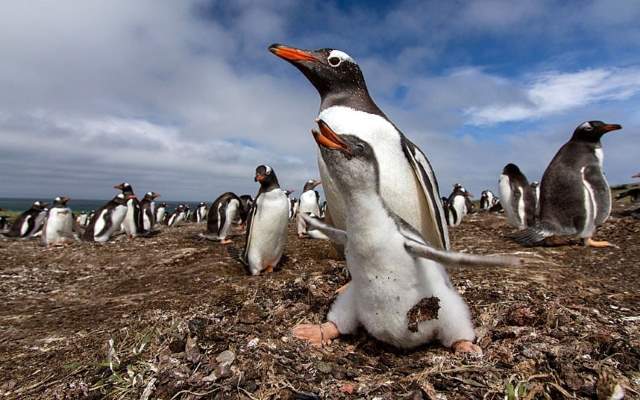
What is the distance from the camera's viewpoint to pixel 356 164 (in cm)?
228

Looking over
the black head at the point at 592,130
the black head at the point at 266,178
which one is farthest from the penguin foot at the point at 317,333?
the black head at the point at 592,130

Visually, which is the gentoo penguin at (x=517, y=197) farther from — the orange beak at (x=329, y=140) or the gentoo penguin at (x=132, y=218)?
the gentoo penguin at (x=132, y=218)

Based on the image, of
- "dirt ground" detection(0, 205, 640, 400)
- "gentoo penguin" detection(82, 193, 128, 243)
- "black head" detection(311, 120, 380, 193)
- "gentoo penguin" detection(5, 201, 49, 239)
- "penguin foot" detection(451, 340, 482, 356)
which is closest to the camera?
"dirt ground" detection(0, 205, 640, 400)

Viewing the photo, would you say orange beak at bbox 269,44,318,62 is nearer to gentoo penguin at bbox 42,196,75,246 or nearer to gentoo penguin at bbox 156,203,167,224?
gentoo penguin at bbox 42,196,75,246

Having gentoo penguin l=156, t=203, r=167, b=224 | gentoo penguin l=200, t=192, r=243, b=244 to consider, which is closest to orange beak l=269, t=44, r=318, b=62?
gentoo penguin l=200, t=192, r=243, b=244

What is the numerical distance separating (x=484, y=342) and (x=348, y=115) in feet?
6.61

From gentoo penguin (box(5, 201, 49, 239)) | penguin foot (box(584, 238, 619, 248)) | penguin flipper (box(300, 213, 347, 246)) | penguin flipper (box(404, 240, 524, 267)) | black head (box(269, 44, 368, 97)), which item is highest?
black head (box(269, 44, 368, 97))

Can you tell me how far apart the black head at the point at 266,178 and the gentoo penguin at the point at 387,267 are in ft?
12.4

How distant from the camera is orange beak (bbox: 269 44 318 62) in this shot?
3.88m

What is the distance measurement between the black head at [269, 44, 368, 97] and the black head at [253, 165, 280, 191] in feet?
7.94

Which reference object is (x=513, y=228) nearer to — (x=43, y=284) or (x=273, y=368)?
(x=273, y=368)

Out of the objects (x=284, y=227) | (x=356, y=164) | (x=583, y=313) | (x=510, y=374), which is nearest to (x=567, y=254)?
(x=583, y=313)

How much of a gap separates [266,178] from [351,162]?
3986mm

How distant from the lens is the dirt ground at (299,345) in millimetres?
2102
